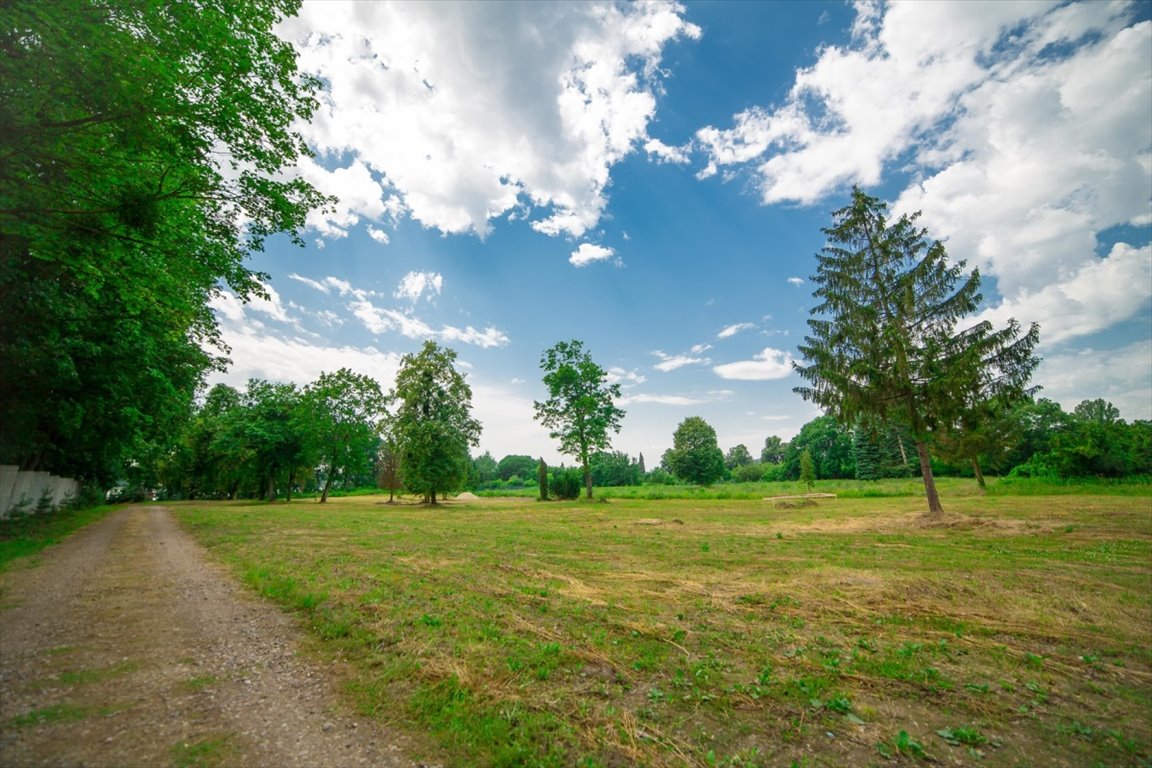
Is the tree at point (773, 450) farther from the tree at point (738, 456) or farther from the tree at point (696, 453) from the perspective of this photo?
→ the tree at point (696, 453)

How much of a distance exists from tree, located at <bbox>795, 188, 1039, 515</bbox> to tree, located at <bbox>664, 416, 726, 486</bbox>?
52.5 meters

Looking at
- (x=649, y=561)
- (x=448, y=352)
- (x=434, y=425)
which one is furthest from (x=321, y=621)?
(x=448, y=352)

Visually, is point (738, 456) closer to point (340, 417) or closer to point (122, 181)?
point (340, 417)

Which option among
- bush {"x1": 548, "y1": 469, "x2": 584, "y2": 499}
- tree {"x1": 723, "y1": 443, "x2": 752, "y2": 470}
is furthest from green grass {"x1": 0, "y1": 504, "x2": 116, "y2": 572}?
tree {"x1": 723, "y1": 443, "x2": 752, "y2": 470}

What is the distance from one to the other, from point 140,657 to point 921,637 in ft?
33.0

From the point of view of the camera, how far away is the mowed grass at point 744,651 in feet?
11.7

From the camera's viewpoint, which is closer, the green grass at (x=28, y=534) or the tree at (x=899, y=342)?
the green grass at (x=28, y=534)

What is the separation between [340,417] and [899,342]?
4707 centimetres

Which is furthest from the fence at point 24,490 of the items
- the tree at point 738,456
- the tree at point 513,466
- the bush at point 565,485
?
the tree at point 738,456

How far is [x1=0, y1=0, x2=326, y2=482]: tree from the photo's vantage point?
6.17 m

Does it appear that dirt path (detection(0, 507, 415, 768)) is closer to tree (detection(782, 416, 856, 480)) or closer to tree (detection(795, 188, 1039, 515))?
tree (detection(795, 188, 1039, 515))

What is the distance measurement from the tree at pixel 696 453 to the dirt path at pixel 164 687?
224ft

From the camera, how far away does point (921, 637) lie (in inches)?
232

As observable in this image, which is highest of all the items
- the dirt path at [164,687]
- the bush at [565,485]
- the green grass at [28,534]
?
the bush at [565,485]
